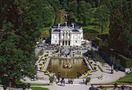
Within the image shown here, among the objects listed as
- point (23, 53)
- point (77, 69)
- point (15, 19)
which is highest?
point (15, 19)

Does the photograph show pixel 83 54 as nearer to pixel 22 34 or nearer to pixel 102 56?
pixel 102 56

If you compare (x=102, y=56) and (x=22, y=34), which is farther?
(x=102, y=56)

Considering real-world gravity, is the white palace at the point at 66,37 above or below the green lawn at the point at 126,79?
above

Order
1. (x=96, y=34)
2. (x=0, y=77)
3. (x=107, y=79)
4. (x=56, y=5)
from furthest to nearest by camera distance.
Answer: (x=56, y=5), (x=96, y=34), (x=107, y=79), (x=0, y=77)

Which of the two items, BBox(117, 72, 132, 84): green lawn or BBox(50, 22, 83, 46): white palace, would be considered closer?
BBox(117, 72, 132, 84): green lawn

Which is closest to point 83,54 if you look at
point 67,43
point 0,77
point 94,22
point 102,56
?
point 102,56

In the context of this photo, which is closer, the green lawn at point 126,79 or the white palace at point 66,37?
the green lawn at point 126,79

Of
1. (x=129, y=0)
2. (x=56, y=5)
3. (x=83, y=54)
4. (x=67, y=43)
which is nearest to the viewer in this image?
(x=129, y=0)

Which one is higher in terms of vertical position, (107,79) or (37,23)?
(37,23)

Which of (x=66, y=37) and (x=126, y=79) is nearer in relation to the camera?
(x=126, y=79)

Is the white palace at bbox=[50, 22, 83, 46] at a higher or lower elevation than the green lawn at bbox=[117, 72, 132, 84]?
higher

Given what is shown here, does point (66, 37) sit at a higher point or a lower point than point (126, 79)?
higher
